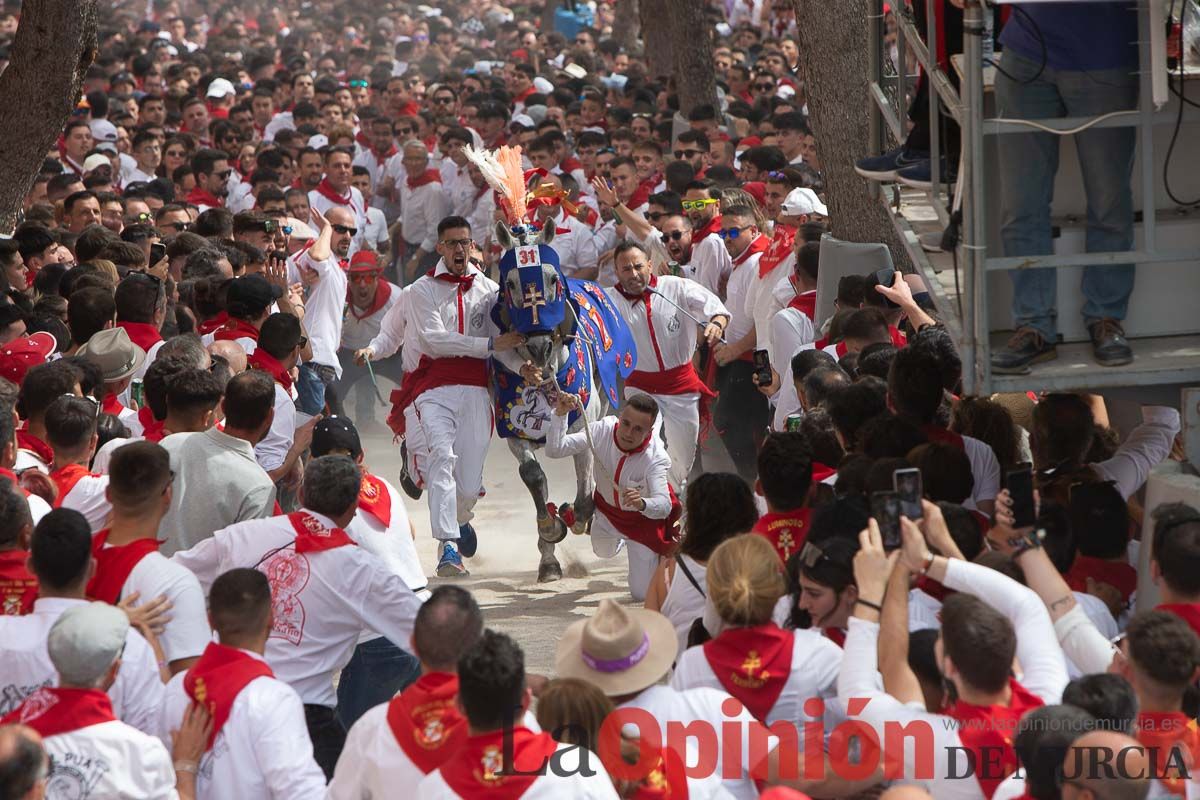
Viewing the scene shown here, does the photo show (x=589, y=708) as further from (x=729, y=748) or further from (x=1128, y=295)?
(x=1128, y=295)

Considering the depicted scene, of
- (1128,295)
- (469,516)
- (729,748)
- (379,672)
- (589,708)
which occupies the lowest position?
(469,516)

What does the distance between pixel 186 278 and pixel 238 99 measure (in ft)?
45.7

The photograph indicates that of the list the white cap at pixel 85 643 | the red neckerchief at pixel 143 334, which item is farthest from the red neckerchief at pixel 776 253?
the white cap at pixel 85 643

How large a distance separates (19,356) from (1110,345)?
4978mm

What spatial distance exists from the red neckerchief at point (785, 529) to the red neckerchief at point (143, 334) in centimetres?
367

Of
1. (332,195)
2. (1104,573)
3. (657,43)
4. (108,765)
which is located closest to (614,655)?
(108,765)

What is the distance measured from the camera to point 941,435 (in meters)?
6.49

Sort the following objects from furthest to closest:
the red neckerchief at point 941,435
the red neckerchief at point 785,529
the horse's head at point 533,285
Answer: the horse's head at point 533,285 < the red neckerchief at point 941,435 < the red neckerchief at point 785,529

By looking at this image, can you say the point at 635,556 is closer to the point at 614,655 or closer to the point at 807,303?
the point at 807,303

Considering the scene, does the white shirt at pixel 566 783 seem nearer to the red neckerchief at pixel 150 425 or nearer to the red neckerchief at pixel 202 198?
the red neckerchief at pixel 150 425

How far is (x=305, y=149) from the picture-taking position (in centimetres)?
1577

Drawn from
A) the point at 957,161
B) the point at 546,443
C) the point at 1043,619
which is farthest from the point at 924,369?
the point at 546,443

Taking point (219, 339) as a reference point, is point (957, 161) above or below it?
above

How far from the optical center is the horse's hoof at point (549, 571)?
31.7 feet
